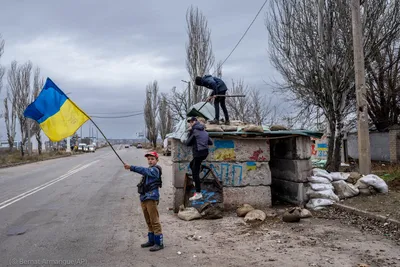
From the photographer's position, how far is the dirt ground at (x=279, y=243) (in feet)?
17.1

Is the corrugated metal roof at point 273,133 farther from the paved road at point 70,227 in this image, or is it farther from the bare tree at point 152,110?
the bare tree at point 152,110

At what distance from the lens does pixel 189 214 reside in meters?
8.21

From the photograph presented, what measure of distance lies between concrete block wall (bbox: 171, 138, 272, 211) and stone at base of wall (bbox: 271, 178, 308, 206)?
2.30 ft

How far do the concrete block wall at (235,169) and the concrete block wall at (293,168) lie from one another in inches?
28.6

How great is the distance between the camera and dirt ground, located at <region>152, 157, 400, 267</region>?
5211 mm

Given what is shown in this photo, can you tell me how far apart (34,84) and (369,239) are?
44.8 m

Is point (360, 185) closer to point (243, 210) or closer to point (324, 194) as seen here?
point (324, 194)

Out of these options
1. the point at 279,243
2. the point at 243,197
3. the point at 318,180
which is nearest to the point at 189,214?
the point at 243,197

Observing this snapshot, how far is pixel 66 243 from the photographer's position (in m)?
6.37

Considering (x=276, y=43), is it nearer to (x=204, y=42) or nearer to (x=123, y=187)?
(x=123, y=187)

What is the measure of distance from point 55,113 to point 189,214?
135 inches

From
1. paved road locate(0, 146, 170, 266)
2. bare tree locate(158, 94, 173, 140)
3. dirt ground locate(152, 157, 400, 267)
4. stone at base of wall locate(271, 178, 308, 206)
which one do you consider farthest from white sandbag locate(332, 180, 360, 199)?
bare tree locate(158, 94, 173, 140)

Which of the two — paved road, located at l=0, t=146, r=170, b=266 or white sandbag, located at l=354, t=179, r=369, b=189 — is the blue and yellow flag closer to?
paved road, located at l=0, t=146, r=170, b=266

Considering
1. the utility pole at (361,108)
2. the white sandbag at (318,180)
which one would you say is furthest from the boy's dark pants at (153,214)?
the utility pole at (361,108)
